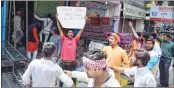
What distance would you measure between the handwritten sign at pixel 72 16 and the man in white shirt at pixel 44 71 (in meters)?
2.41

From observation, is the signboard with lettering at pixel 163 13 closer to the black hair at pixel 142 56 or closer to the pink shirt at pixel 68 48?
the pink shirt at pixel 68 48

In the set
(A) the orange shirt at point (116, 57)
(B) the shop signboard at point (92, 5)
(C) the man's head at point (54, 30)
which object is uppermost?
(B) the shop signboard at point (92, 5)

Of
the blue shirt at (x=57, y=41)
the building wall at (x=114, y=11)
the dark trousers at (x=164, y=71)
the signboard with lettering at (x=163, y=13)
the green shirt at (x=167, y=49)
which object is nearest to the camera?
the green shirt at (x=167, y=49)

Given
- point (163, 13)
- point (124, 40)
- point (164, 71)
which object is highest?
point (163, 13)

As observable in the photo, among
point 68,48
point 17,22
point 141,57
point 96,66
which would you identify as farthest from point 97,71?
point 17,22

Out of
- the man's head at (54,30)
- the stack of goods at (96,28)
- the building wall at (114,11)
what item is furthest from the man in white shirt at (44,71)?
the building wall at (114,11)

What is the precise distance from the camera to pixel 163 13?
9.93 metres

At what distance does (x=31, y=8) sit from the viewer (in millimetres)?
9969

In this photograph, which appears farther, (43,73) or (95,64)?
(43,73)

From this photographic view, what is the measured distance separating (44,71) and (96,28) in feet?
24.5

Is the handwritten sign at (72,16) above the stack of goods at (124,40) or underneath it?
above

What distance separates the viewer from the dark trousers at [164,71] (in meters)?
7.20

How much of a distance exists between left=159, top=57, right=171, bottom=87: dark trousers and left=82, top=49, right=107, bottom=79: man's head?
4.78 metres

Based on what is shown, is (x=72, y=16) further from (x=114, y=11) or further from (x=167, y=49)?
(x=114, y=11)
